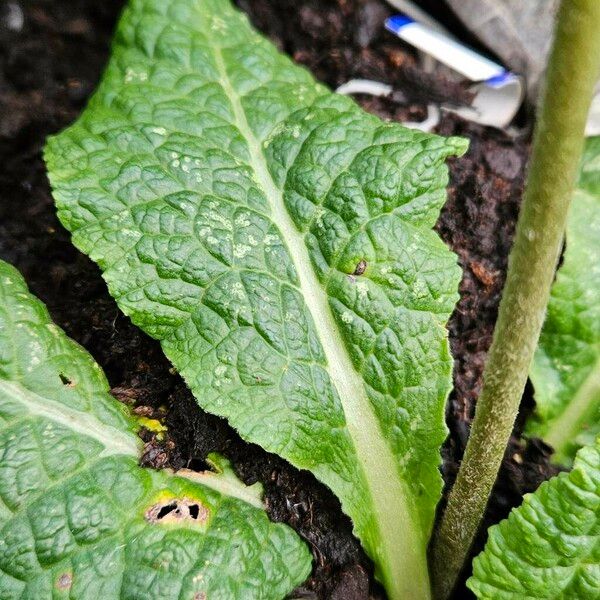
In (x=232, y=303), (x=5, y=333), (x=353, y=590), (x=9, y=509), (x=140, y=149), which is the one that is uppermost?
(x=140, y=149)

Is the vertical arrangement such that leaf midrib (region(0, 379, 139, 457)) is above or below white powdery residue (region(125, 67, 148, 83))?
below

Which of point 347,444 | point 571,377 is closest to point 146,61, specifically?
point 347,444

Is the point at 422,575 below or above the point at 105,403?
below

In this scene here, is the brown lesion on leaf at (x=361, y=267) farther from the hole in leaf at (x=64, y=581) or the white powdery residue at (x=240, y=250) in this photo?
the hole in leaf at (x=64, y=581)

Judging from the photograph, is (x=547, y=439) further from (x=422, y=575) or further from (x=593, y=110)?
(x=593, y=110)

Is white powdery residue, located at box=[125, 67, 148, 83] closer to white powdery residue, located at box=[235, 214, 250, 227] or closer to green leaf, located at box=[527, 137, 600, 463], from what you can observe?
white powdery residue, located at box=[235, 214, 250, 227]

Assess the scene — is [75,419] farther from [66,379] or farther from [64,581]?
[64,581]

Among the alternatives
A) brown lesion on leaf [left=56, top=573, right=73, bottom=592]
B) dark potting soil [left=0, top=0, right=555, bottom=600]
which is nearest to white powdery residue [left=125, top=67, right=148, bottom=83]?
dark potting soil [left=0, top=0, right=555, bottom=600]
